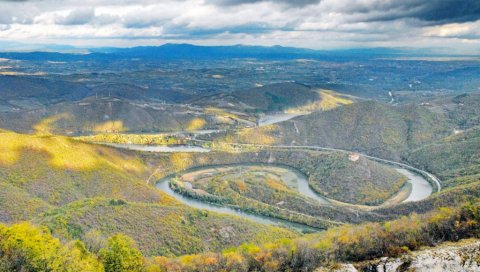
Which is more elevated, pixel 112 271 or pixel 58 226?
pixel 112 271

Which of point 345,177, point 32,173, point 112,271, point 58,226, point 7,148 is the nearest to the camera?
point 112,271

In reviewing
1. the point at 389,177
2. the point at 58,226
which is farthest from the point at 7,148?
the point at 389,177

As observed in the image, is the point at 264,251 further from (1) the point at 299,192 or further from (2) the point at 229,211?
(1) the point at 299,192

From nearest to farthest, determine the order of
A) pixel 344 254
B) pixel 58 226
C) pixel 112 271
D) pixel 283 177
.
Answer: pixel 112 271
pixel 344 254
pixel 58 226
pixel 283 177

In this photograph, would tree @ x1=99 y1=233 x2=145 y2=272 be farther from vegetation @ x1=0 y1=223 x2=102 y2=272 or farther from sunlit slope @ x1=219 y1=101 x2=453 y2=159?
sunlit slope @ x1=219 y1=101 x2=453 y2=159

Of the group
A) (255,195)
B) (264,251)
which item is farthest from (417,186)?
(264,251)

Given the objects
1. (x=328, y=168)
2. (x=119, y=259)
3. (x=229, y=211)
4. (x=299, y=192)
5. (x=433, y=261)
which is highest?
(x=433, y=261)

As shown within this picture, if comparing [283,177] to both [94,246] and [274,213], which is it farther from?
[94,246]

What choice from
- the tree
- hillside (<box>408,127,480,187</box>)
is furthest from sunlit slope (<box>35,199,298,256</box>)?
hillside (<box>408,127,480,187</box>)

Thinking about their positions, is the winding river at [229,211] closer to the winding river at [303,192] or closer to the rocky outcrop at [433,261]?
the winding river at [303,192]
